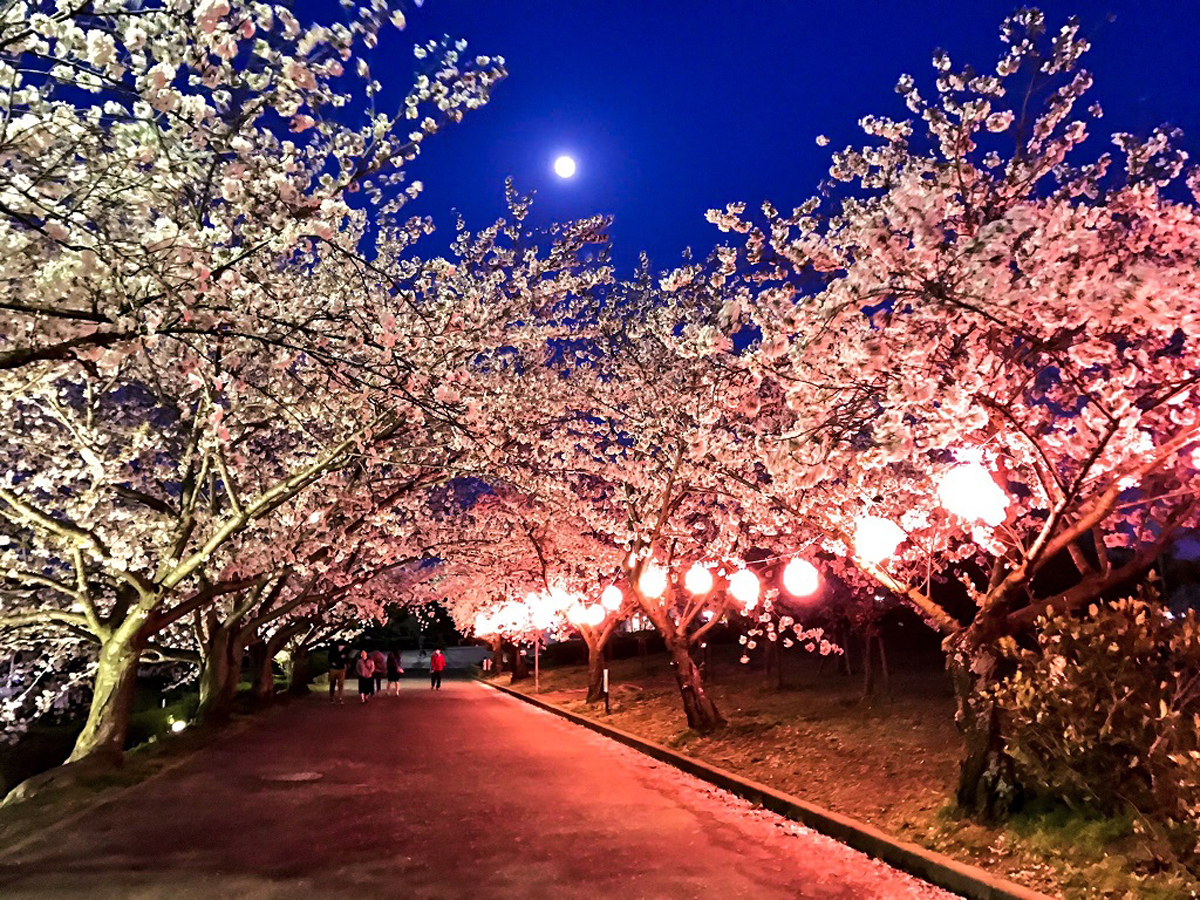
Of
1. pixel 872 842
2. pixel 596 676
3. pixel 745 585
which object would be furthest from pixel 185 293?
pixel 596 676

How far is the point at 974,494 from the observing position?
802 centimetres

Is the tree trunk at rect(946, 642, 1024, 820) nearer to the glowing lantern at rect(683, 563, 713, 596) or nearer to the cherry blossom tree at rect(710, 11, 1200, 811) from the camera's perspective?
the cherry blossom tree at rect(710, 11, 1200, 811)

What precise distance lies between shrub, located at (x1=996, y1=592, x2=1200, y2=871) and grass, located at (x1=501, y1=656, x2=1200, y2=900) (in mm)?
290

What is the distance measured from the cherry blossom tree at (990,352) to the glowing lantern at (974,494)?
0.5 inches

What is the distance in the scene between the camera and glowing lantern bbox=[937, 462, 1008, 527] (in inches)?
314

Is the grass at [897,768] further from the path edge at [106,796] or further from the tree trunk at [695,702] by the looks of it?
the path edge at [106,796]

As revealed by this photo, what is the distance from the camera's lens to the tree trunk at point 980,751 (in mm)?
8164

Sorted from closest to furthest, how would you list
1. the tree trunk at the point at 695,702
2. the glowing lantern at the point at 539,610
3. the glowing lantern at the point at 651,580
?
1. the tree trunk at the point at 695,702
2. the glowing lantern at the point at 651,580
3. the glowing lantern at the point at 539,610

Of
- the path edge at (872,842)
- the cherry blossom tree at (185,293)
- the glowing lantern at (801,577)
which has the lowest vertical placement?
the path edge at (872,842)

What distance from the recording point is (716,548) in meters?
17.8

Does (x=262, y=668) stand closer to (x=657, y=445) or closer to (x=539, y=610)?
(x=539, y=610)

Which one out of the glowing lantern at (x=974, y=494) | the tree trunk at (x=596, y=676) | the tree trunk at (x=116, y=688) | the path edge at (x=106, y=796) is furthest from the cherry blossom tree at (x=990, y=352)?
the tree trunk at (x=596, y=676)

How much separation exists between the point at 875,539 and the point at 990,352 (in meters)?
2.96

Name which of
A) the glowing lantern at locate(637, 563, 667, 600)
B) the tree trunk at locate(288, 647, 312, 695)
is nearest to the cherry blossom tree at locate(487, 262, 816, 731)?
the glowing lantern at locate(637, 563, 667, 600)
